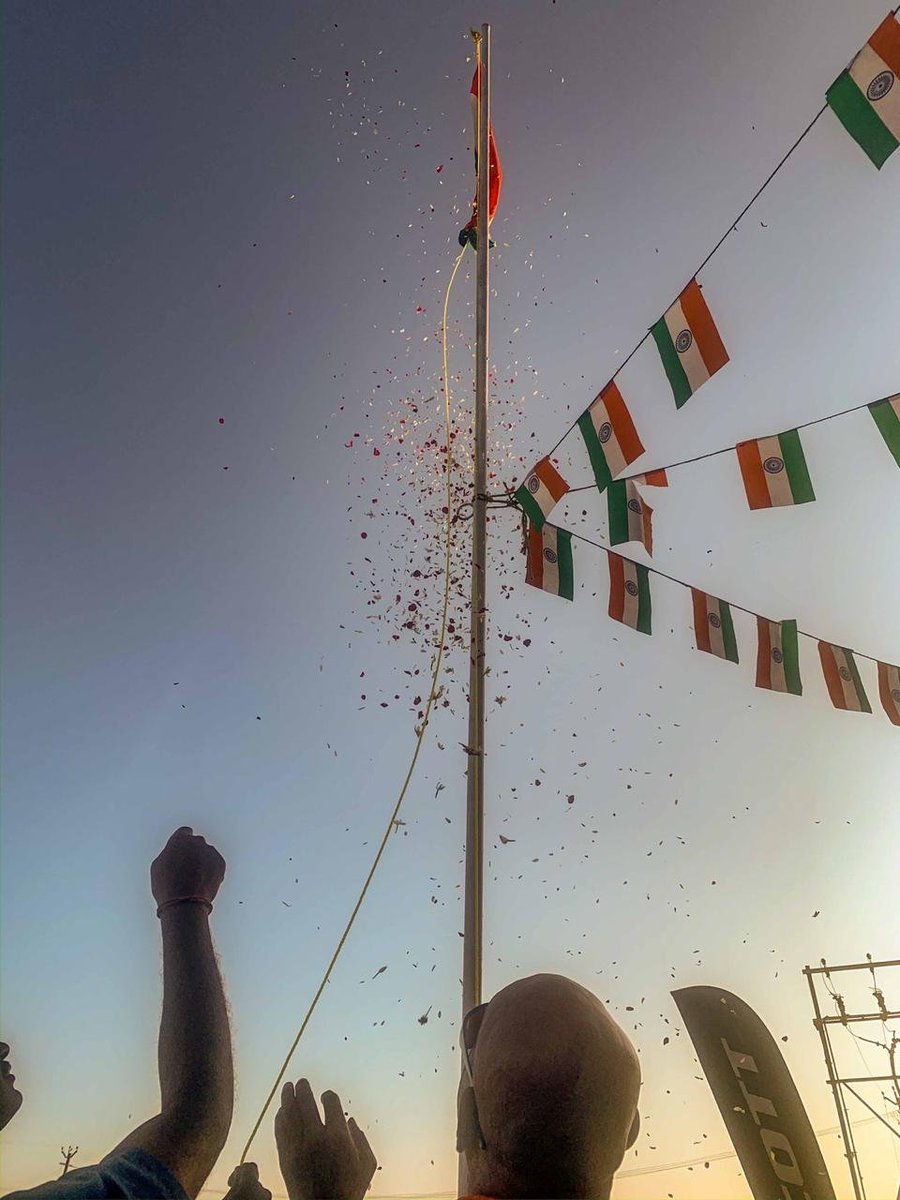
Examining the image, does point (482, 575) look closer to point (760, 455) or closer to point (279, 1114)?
point (760, 455)

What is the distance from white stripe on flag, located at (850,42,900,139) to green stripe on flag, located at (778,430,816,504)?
91.0 inches

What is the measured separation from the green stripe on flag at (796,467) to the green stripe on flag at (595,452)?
1336 mm

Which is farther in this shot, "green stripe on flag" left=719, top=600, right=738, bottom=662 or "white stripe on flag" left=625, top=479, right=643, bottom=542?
"green stripe on flag" left=719, top=600, right=738, bottom=662

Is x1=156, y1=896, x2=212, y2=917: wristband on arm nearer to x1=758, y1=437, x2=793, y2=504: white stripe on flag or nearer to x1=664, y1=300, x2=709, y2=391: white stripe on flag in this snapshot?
x1=664, y1=300, x2=709, y2=391: white stripe on flag

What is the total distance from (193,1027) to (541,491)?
17.5 feet

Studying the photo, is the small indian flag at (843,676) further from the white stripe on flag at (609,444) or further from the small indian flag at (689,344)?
the small indian flag at (689,344)

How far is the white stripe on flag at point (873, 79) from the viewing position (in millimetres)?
3734

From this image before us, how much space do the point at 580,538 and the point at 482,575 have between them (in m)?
1.66

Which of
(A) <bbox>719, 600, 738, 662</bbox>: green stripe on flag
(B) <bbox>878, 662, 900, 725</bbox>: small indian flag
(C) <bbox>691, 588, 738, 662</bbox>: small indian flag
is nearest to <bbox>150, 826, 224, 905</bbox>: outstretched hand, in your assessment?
(C) <bbox>691, 588, 738, 662</bbox>: small indian flag

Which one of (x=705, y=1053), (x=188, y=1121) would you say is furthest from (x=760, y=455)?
(x=188, y=1121)

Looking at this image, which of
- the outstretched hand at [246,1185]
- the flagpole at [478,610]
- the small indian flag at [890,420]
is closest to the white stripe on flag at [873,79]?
the small indian flag at [890,420]

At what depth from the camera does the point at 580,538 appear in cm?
666

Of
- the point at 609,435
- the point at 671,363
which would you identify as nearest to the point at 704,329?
the point at 671,363

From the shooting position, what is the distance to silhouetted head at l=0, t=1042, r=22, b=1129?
1833 mm
